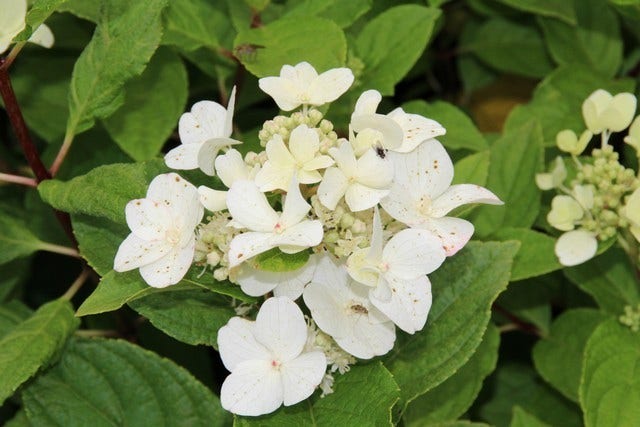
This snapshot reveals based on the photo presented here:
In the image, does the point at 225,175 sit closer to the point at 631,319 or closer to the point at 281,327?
the point at 281,327

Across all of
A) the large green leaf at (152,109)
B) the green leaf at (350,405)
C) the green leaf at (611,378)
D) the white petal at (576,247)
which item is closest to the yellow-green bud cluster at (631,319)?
the green leaf at (611,378)

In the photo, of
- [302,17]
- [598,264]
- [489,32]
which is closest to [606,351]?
[598,264]

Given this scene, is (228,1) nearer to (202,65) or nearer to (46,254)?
(202,65)

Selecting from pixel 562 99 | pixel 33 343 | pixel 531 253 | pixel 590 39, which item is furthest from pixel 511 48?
pixel 33 343

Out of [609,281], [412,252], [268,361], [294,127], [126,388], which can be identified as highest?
[294,127]

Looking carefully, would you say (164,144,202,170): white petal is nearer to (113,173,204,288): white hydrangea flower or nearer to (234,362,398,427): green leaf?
(113,173,204,288): white hydrangea flower

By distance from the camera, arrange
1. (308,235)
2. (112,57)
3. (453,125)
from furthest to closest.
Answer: (453,125) < (112,57) < (308,235)

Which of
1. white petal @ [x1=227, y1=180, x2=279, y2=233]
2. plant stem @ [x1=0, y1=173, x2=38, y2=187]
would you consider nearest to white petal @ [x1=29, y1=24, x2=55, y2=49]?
plant stem @ [x1=0, y1=173, x2=38, y2=187]

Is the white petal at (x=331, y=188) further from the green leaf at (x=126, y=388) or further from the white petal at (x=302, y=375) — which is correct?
the green leaf at (x=126, y=388)
